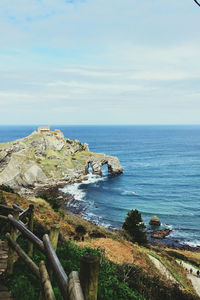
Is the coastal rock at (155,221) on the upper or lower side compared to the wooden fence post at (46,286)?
lower

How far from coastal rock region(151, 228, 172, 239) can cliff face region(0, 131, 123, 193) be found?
33097 millimetres

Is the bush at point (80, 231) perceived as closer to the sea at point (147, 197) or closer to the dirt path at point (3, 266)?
the dirt path at point (3, 266)

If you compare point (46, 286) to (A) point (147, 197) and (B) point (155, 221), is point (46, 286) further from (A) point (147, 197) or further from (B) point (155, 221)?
(A) point (147, 197)

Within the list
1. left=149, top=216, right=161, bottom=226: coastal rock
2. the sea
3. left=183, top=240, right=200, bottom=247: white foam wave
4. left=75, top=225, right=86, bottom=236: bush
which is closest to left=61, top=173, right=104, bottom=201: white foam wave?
the sea

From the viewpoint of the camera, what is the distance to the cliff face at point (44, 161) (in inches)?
2410

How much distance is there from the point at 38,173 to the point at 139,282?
5705 cm

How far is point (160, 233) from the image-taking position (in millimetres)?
40812

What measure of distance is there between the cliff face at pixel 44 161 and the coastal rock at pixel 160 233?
33.1 metres

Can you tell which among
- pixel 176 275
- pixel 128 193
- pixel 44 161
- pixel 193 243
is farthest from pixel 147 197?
pixel 176 275

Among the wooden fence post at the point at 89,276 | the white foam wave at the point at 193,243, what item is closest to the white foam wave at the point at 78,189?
the white foam wave at the point at 193,243

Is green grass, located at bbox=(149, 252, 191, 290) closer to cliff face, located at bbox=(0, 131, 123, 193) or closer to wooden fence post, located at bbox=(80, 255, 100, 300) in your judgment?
wooden fence post, located at bbox=(80, 255, 100, 300)

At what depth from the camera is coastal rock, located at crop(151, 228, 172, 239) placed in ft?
131

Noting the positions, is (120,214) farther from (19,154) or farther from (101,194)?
(19,154)

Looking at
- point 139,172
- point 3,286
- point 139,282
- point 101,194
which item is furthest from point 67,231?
point 139,172
